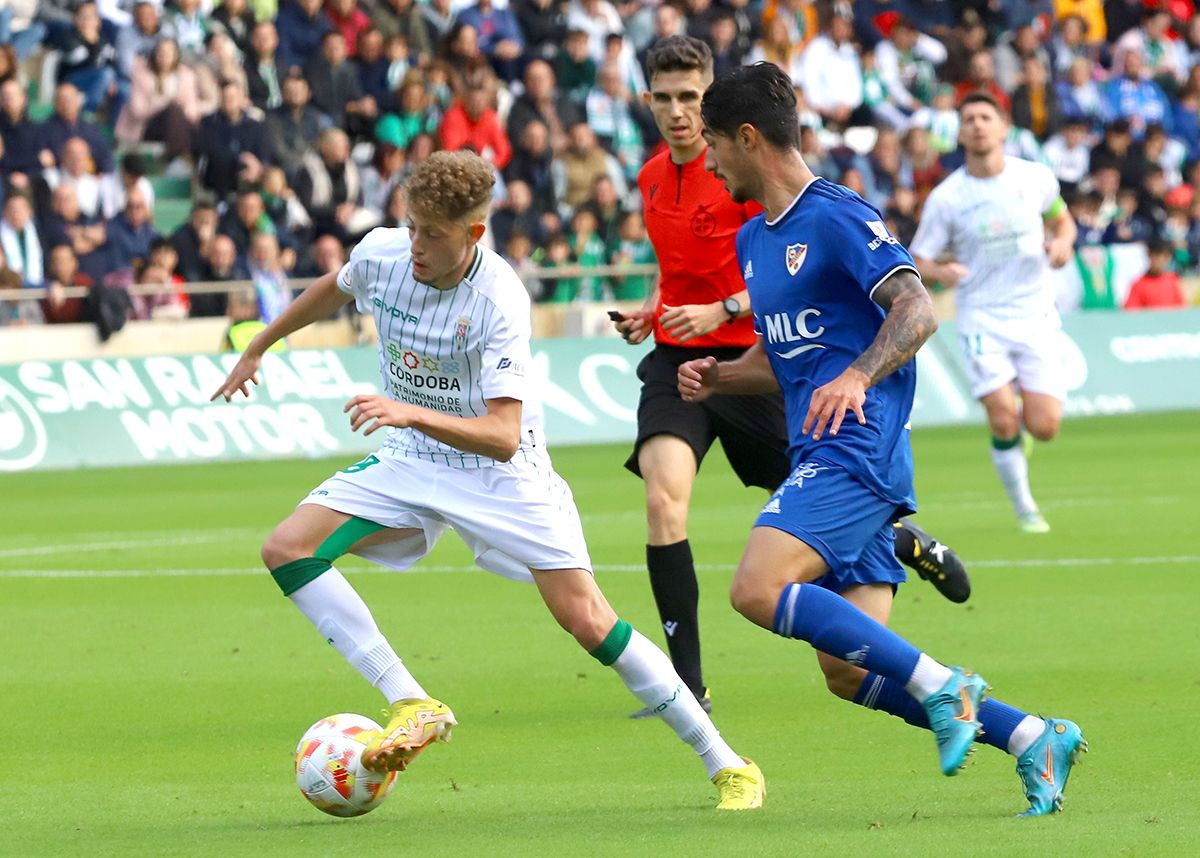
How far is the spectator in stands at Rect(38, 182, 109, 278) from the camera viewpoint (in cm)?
2041

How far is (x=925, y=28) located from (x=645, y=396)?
22.6 m

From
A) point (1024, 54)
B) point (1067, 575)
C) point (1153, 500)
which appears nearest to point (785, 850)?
point (1067, 575)

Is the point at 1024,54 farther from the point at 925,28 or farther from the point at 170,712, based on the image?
the point at 170,712

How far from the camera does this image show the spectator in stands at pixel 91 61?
2202cm

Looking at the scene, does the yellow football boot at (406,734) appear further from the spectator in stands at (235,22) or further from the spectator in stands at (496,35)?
the spectator in stands at (496,35)

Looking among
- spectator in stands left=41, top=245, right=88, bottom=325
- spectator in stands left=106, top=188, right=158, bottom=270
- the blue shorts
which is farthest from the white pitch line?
spectator in stands left=106, top=188, right=158, bottom=270

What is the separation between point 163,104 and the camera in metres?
22.2

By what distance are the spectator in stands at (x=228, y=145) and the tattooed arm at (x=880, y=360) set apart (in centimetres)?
1684

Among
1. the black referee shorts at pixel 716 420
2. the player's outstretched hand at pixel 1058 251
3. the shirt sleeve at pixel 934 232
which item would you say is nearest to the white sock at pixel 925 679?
the black referee shorts at pixel 716 420

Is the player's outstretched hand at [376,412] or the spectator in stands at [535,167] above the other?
the player's outstretched hand at [376,412]

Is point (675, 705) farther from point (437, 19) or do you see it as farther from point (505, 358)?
point (437, 19)

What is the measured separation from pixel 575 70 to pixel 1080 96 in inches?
316

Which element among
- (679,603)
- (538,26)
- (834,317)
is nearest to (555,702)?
(679,603)

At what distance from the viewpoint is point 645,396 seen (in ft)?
28.0
